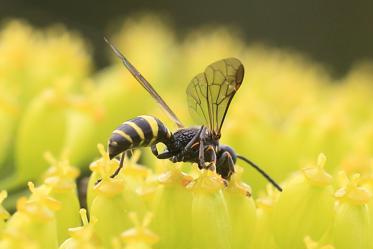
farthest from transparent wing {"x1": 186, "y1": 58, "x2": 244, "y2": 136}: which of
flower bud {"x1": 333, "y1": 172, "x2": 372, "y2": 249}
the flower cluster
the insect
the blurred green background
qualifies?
the blurred green background

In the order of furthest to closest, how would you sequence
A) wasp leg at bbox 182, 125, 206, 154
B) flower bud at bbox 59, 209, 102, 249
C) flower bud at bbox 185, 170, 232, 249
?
wasp leg at bbox 182, 125, 206, 154 → flower bud at bbox 185, 170, 232, 249 → flower bud at bbox 59, 209, 102, 249

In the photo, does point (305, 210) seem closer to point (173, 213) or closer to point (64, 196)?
point (173, 213)

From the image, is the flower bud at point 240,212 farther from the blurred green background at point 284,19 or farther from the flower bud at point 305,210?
the blurred green background at point 284,19

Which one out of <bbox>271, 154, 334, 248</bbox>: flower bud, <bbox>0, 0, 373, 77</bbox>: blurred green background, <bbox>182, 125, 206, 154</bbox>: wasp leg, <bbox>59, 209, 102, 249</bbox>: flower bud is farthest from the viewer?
<bbox>0, 0, 373, 77</bbox>: blurred green background

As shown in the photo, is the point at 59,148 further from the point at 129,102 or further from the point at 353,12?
the point at 353,12

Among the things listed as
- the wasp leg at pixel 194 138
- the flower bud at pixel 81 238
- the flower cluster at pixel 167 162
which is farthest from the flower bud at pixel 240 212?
the flower bud at pixel 81 238

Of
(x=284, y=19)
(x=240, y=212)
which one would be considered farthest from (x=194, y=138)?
(x=284, y=19)

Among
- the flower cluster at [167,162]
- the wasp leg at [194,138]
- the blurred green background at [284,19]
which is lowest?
the blurred green background at [284,19]

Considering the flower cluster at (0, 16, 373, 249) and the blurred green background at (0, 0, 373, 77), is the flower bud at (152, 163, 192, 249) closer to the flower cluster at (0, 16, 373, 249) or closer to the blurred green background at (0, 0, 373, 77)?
the flower cluster at (0, 16, 373, 249)
